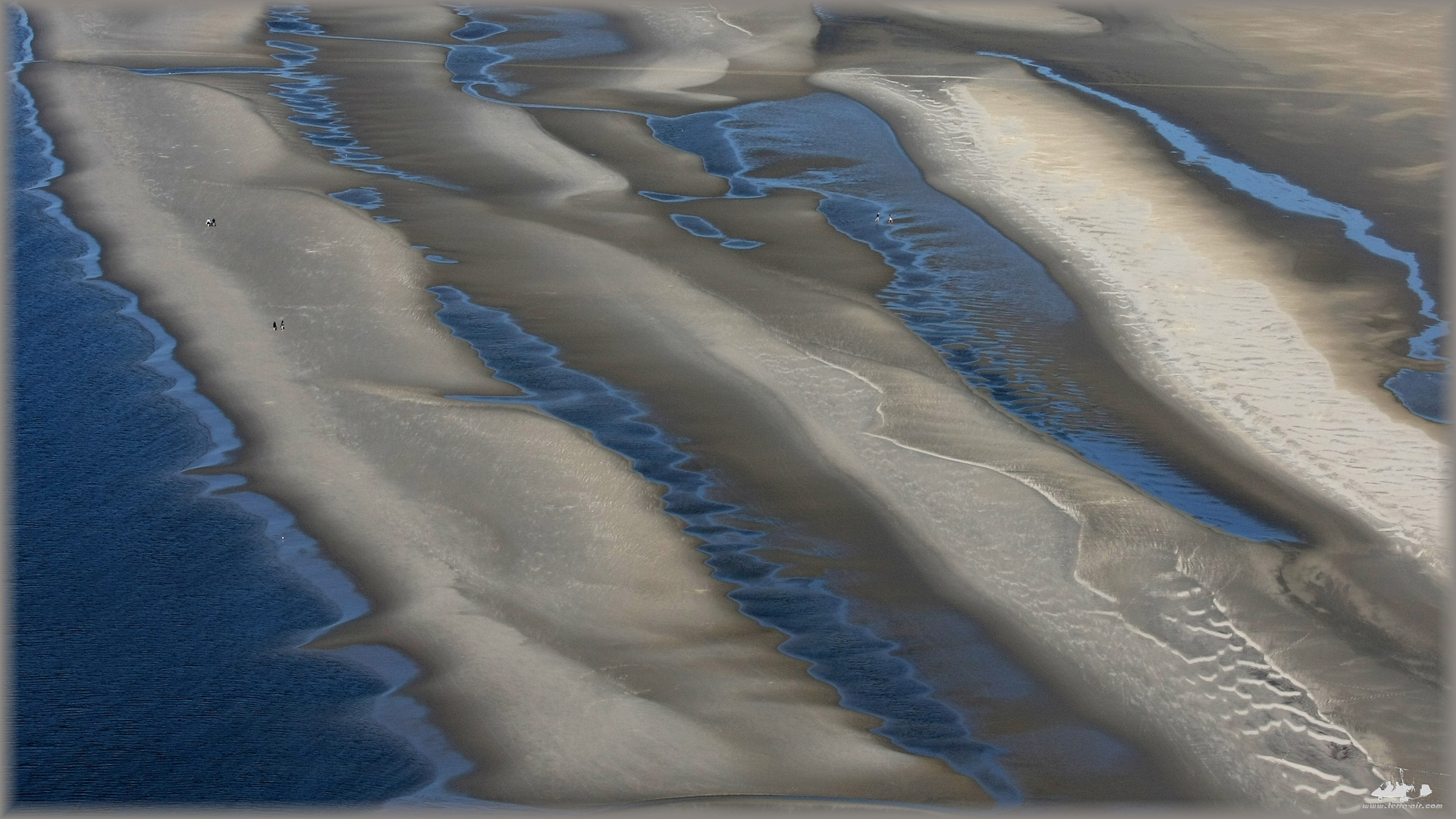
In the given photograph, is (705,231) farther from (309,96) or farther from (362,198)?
(309,96)

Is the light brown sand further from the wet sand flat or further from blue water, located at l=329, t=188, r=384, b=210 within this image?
blue water, located at l=329, t=188, r=384, b=210

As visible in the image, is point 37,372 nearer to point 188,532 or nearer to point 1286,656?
point 188,532

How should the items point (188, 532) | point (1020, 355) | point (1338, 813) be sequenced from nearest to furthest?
point (1338, 813) < point (188, 532) < point (1020, 355)

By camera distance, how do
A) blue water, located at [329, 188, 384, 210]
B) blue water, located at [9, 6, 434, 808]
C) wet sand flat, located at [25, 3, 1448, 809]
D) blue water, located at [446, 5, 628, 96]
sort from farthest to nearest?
1. blue water, located at [446, 5, 628, 96]
2. blue water, located at [329, 188, 384, 210]
3. wet sand flat, located at [25, 3, 1448, 809]
4. blue water, located at [9, 6, 434, 808]

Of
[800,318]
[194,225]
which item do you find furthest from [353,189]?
[800,318]

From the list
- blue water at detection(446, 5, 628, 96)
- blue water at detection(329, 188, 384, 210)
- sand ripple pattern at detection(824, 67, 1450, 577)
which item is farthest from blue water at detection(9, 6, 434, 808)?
blue water at detection(446, 5, 628, 96)

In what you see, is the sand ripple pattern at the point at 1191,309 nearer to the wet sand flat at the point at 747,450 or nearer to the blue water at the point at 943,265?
the wet sand flat at the point at 747,450

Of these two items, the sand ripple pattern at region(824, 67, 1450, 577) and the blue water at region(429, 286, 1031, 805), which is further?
the sand ripple pattern at region(824, 67, 1450, 577)
